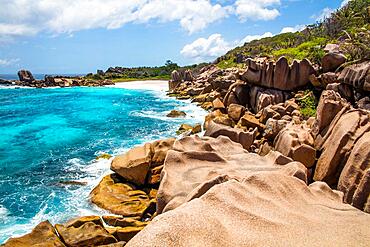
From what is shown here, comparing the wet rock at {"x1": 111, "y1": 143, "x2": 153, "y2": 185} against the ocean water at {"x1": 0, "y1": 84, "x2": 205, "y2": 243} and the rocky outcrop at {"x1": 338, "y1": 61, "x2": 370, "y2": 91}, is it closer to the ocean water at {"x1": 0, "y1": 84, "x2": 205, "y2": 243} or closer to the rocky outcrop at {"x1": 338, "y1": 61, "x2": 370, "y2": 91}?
the ocean water at {"x1": 0, "y1": 84, "x2": 205, "y2": 243}

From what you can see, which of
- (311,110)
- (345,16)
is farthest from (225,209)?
(345,16)

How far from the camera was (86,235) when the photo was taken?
10.5 meters

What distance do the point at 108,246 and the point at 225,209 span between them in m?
6.14

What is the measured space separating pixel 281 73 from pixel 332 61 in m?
4.84

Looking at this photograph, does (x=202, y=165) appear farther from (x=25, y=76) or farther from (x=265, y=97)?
(x=25, y=76)

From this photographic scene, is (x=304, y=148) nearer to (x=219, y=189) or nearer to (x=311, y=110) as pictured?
(x=219, y=189)

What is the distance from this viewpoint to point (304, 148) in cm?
1227

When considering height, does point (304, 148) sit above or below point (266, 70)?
below

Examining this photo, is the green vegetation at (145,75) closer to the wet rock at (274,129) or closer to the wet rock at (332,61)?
the wet rock at (332,61)

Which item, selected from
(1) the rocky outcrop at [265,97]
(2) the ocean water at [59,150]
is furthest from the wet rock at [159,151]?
(1) the rocky outcrop at [265,97]

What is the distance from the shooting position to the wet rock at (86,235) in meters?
10.2

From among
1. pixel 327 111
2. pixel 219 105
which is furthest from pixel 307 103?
pixel 327 111

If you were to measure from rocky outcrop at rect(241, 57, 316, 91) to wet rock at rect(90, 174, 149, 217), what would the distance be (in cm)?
1841

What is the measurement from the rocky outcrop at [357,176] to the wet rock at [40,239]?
8824mm
